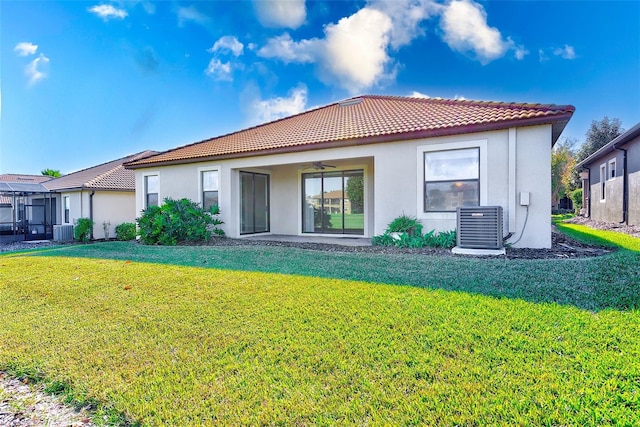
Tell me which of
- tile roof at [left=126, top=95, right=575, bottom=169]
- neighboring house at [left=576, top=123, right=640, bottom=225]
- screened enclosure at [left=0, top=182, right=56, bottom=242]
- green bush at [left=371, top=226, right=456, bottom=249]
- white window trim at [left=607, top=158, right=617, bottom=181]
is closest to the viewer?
tile roof at [left=126, top=95, right=575, bottom=169]

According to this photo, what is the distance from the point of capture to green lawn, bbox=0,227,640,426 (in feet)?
7.13

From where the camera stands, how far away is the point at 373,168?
469 inches

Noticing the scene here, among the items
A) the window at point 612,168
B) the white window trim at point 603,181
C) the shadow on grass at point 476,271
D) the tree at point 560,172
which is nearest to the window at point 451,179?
the shadow on grass at point 476,271

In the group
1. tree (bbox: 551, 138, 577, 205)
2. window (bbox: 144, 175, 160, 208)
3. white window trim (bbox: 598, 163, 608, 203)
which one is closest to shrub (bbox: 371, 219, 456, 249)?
window (bbox: 144, 175, 160, 208)

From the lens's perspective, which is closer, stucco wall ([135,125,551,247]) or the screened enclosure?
stucco wall ([135,125,551,247])

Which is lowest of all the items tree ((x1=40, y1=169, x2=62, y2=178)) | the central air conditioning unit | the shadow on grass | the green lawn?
the green lawn

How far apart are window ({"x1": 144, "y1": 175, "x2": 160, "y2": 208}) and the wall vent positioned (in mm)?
6604

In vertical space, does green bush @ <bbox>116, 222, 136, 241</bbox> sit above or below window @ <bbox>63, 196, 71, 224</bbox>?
below

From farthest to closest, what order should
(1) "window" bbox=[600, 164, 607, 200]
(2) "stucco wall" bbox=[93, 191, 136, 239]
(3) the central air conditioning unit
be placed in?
(2) "stucco wall" bbox=[93, 191, 136, 239]
(1) "window" bbox=[600, 164, 607, 200]
(3) the central air conditioning unit

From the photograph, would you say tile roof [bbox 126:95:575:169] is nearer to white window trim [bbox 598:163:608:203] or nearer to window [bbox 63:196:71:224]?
window [bbox 63:196:71:224]

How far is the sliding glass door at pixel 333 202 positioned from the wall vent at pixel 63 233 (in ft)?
44.1

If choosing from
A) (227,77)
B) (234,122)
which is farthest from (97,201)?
(227,77)

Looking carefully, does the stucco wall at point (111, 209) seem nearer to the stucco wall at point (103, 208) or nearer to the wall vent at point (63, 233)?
the stucco wall at point (103, 208)

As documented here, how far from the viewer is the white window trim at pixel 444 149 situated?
27.5 ft
